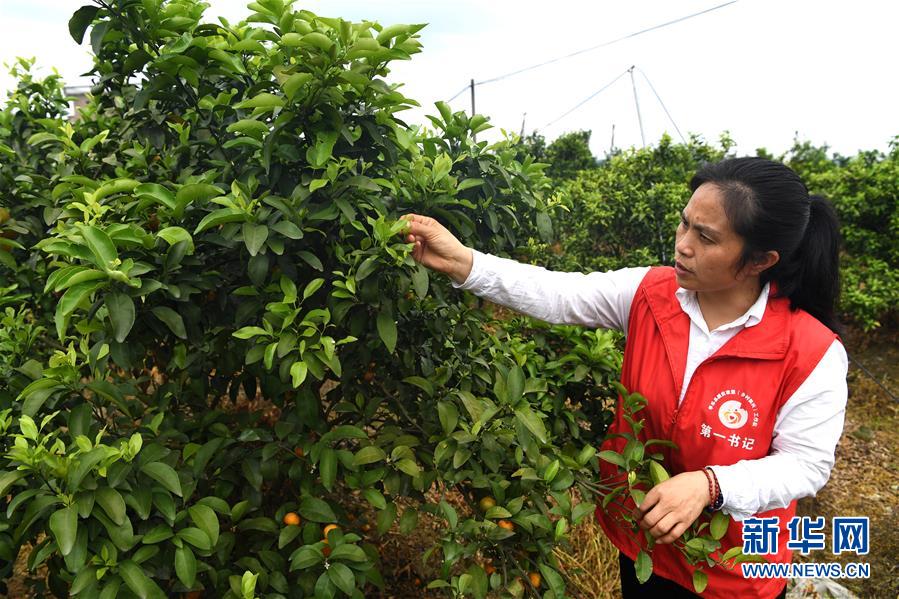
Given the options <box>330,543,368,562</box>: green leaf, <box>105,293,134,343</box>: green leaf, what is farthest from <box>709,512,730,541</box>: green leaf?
<box>105,293,134,343</box>: green leaf

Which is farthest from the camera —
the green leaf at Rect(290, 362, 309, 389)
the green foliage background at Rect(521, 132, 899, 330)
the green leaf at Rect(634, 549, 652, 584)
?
the green foliage background at Rect(521, 132, 899, 330)

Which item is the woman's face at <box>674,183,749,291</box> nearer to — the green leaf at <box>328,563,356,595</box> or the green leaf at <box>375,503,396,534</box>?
the green leaf at <box>375,503,396,534</box>

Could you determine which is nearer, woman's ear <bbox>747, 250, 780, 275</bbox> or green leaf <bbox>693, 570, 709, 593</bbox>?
green leaf <bbox>693, 570, 709, 593</bbox>

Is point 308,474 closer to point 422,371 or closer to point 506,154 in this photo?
point 422,371

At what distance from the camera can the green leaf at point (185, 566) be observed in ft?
4.25

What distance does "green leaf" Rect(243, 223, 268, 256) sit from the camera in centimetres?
132

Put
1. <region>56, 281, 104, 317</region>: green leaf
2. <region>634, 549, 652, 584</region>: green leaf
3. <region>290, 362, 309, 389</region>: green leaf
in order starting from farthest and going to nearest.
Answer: <region>634, 549, 652, 584</region>: green leaf, <region>290, 362, 309, 389</region>: green leaf, <region>56, 281, 104, 317</region>: green leaf

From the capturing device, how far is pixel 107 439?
156 cm

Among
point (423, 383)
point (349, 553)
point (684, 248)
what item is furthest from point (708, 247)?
point (349, 553)

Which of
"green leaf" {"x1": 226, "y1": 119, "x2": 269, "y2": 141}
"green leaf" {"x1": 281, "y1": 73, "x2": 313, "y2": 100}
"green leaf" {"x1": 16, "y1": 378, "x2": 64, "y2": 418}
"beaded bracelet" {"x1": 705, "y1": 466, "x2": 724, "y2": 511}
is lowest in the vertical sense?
"beaded bracelet" {"x1": 705, "y1": 466, "x2": 724, "y2": 511}

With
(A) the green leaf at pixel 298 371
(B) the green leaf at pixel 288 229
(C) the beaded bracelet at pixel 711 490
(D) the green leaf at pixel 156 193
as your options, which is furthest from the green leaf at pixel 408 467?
(D) the green leaf at pixel 156 193

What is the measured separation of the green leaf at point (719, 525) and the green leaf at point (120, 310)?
53.1 inches

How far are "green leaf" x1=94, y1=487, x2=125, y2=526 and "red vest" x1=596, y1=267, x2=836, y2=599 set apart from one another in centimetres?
118

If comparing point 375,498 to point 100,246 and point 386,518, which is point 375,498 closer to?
point 386,518
